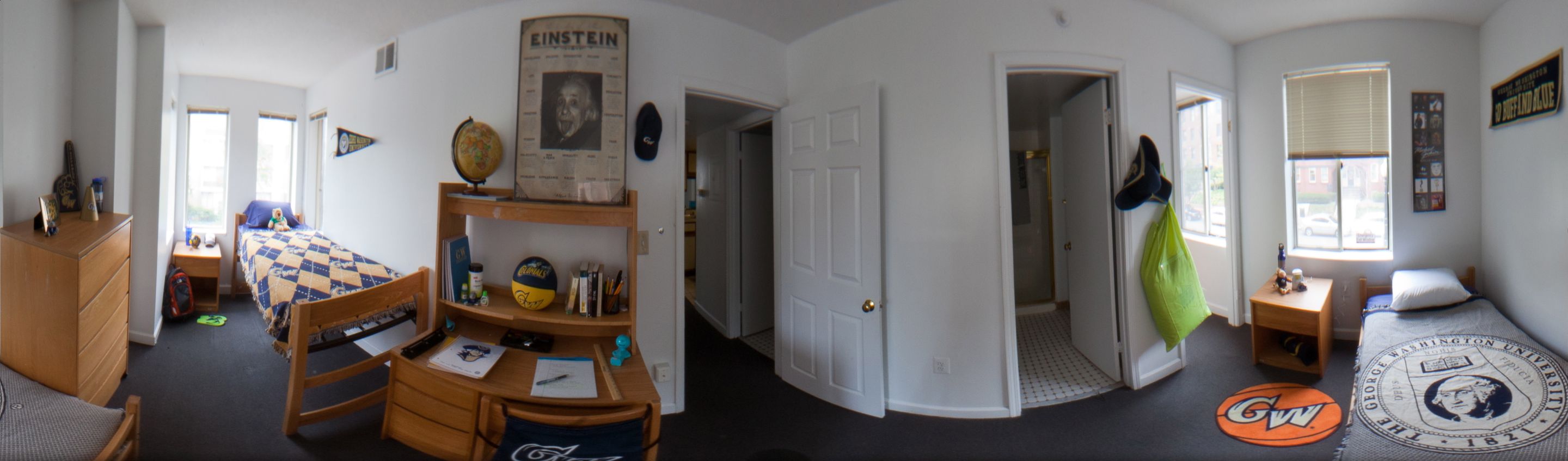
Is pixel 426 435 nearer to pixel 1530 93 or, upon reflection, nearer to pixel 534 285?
pixel 534 285

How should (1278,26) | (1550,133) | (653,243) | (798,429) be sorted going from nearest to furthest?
1. (1550,133)
2. (1278,26)
3. (798,429)
4. (653,243)

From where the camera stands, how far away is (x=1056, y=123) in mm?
3545

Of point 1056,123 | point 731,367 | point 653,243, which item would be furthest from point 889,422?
point 1056,123

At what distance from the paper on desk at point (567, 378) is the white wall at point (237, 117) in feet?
5.06

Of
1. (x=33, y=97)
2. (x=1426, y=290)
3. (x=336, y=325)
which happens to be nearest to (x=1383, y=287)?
(x=1426, y=290)

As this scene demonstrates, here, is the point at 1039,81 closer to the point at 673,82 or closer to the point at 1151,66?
the point at 1151,66

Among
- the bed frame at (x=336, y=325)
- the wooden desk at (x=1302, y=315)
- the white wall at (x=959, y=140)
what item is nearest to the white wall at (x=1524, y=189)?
the wooden desk at (x=1302, y=315)

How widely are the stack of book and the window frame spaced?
4.39 feet

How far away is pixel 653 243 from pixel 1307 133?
2.71 m

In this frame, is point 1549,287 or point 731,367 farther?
point 731,367

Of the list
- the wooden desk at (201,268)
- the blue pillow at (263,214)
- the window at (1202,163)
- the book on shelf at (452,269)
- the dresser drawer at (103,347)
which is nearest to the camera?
the dresser drawer at (103,347)

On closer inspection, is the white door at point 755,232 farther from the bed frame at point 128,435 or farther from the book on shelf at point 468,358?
the bed frame at point 128,435

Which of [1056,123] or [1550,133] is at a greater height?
[1056,123]

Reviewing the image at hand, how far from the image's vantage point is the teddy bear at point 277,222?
231 cm
